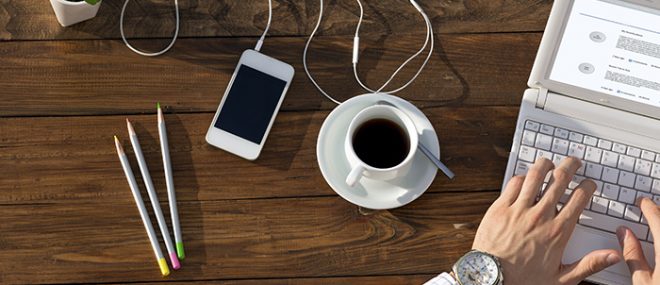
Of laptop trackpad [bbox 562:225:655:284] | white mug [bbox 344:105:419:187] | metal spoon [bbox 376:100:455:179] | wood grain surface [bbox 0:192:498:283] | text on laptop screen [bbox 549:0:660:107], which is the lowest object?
wood grain surface [bbox 0:192:498:283]

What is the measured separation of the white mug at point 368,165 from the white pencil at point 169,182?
0.28 metres

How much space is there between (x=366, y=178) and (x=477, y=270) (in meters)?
0.22

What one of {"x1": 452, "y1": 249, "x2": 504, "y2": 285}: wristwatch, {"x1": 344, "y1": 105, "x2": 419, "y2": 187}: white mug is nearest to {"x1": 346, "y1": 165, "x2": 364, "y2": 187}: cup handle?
{"x1": 344, "y1": 105, "x2": 419, "y2": 187}: white mug

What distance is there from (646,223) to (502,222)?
224mm

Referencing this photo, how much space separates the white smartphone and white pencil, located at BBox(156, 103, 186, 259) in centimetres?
7

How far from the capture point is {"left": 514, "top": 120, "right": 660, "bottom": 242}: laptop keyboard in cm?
116

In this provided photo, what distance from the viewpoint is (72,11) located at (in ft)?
3.84

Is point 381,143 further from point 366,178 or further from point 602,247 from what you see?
point 602,247

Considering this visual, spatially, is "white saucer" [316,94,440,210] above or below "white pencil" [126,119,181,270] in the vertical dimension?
above

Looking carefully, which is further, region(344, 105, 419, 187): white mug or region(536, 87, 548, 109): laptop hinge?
region(536, 87, 548, 109): laptop hinge

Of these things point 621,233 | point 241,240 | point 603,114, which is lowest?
point 241,240

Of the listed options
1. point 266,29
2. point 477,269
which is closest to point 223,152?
point 266,29

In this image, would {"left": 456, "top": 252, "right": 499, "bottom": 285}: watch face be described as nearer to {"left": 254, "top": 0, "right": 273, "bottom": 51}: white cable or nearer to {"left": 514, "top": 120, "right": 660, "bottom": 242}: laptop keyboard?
{"left": 514, "top": 120, "right": 660, "bottom": 242}: laptop keyboard

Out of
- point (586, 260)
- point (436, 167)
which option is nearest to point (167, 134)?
point (436, 167)
